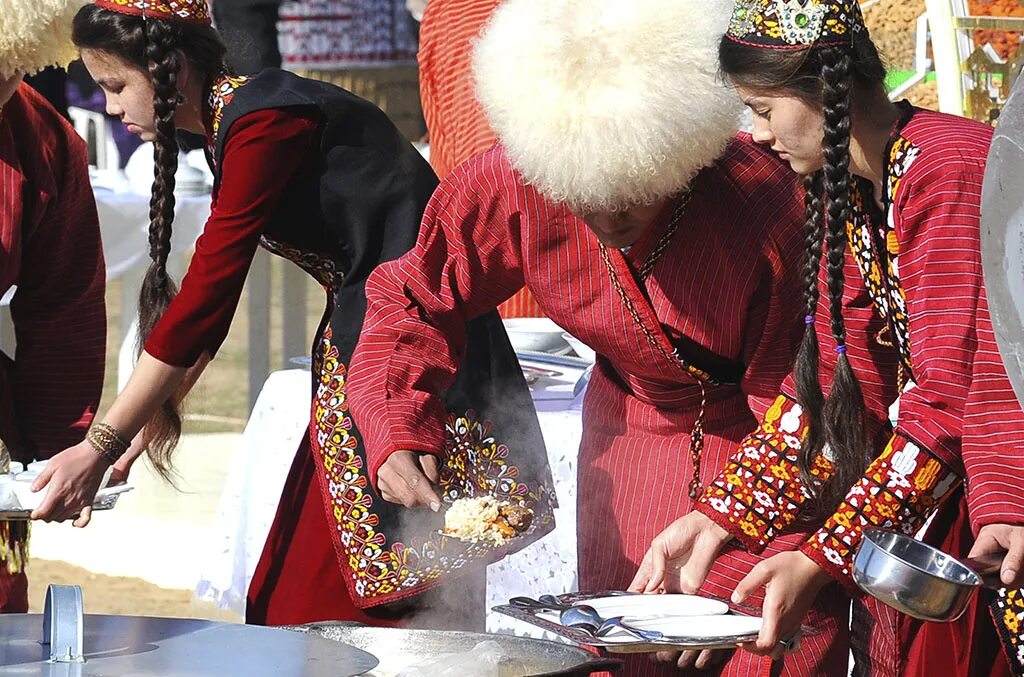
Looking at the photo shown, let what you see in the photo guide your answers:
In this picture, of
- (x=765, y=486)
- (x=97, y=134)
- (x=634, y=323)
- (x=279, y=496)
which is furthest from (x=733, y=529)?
(x=97, y=134)

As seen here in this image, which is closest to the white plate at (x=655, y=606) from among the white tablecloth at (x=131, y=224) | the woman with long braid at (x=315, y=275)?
the woman with long braid at (x=315, y=275)

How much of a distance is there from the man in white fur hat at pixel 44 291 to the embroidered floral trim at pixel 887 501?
5.27 feet

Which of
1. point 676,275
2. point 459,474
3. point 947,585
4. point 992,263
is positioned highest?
point 992,263

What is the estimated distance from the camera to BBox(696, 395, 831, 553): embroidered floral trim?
6.41 feet

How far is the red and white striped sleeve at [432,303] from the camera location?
2.15 m

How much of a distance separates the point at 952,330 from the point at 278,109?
1.14m

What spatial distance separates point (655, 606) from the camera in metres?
1.88

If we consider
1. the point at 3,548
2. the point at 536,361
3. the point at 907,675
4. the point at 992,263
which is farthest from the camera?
the point at 536,361

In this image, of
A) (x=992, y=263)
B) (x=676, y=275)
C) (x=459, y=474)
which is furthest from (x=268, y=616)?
(x=992, y=263)

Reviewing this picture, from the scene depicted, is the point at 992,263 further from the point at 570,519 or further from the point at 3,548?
the point at 3,548

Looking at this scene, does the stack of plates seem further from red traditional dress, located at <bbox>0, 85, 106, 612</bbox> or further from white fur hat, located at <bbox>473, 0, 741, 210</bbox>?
red traditional dress, located at <bbox>0, 85, 106, 612</bbox>

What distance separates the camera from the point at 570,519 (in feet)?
9.32

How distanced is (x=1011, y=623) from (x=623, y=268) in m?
0.65

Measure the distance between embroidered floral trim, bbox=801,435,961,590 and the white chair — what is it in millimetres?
4781
